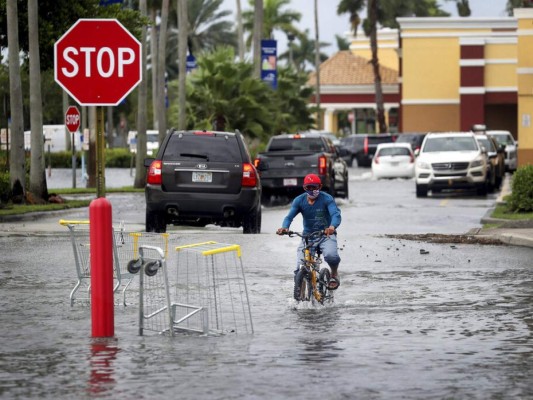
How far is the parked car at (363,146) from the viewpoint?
76.7m

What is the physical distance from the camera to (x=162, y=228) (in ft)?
86.3

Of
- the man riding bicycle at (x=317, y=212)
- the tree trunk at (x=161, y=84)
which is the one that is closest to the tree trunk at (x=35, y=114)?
the tree trunk at (x=161, y=84)

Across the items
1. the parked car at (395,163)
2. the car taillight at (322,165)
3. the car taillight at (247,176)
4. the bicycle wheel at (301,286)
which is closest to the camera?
the bicycle wheel at (301,286)

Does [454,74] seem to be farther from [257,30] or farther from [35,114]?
[35,114]

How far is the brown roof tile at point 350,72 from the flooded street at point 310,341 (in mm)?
87473

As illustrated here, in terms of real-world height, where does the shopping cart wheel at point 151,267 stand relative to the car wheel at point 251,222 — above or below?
above

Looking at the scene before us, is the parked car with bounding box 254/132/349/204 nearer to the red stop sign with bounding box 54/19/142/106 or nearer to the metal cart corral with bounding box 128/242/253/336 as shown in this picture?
the metal cart corral with bounding box 128/242/253/336

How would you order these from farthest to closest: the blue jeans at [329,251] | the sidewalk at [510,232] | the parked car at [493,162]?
the parked car at [493,162], the sidewalk at [510,232], the blue jeans at [329,251]

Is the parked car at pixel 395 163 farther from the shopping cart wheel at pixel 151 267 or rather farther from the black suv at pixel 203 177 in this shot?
the shopping cart wheel at pixel 151 267

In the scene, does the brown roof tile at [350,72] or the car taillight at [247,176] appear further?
the brown roof tile at [350,72]

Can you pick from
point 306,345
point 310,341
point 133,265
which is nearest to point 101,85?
point 133,265

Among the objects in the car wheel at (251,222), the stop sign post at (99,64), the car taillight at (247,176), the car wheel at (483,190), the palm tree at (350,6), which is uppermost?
the palm tree at (350,6)

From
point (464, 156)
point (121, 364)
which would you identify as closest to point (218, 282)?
point (121, 364)

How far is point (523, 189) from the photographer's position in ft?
103
